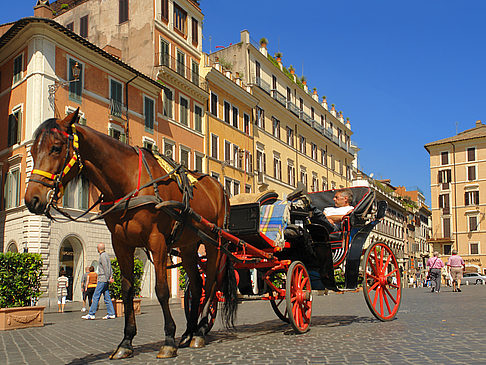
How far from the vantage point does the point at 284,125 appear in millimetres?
45781

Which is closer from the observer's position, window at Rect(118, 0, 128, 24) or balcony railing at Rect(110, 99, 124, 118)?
balcony railing at Rect(110, 99, 124, 118)

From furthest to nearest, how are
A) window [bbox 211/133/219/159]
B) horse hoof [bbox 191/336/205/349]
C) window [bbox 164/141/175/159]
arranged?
window [bbox 211/133/219/159]
window [bbox 164/141/175/159]
horse hoof [bbox 191/336/205/349]

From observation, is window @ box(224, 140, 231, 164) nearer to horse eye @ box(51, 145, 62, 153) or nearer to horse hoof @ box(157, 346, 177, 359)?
horse hoof @ box(157, 346, 177, 359)

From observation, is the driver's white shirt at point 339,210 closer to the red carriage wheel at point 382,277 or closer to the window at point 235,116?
the red carriage wheel at point 382,277

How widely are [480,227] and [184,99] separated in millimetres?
55193

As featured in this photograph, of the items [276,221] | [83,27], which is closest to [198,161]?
[83,27]

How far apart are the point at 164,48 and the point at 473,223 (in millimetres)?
57473

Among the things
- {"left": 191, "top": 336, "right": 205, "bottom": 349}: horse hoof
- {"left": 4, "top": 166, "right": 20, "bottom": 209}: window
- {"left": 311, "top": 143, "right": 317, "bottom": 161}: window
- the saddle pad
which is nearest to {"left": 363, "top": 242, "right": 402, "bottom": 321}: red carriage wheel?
the saddle pad

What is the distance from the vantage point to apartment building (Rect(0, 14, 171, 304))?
23.7m

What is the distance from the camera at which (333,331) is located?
26.1 feet

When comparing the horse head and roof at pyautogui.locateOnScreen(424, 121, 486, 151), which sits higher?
roof at pyautogui.locateOnScreen(424, 121, 486, 151)

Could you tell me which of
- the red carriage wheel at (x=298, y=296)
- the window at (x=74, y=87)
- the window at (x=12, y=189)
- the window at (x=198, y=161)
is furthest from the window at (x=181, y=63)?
the red carriage wheel at (x=298, y=296)

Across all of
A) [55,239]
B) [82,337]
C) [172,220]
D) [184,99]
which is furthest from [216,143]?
[172,220]

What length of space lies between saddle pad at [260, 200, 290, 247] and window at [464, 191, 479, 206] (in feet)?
240
